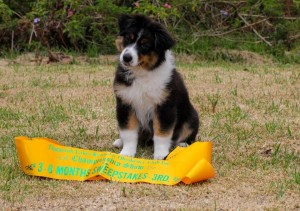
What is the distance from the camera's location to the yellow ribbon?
15.6 ft

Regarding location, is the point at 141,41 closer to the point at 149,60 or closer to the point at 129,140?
the point at 149,60

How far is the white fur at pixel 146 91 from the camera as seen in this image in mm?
5418

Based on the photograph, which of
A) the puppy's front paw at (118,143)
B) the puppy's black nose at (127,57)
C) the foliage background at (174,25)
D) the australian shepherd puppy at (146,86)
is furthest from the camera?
the foliage background at (174,25)

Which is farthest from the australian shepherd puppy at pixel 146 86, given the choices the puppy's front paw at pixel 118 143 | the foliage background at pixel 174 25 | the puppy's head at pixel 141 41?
the foliage background at pixel 174 25

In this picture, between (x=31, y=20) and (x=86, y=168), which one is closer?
(x=86, y=168)

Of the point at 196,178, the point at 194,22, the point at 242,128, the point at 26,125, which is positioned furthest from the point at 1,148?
the point at 194,22

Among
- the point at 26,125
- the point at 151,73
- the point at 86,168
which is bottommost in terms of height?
the point at 26,125

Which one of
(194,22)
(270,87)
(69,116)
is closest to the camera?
(69,116)

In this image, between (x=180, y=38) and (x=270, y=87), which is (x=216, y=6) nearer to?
(x=180, y=38)

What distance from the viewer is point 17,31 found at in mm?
12594

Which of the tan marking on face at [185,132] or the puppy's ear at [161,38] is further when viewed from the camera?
the tan marking on face at [185,132]

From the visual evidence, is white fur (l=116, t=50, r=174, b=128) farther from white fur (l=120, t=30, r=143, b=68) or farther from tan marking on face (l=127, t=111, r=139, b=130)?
white fur (l=120, t=30, r=143, b=68)

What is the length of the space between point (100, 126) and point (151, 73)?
139 cm

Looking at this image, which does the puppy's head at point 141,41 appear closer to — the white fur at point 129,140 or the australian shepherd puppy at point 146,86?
the australian shepherd puppy at point 146,86
